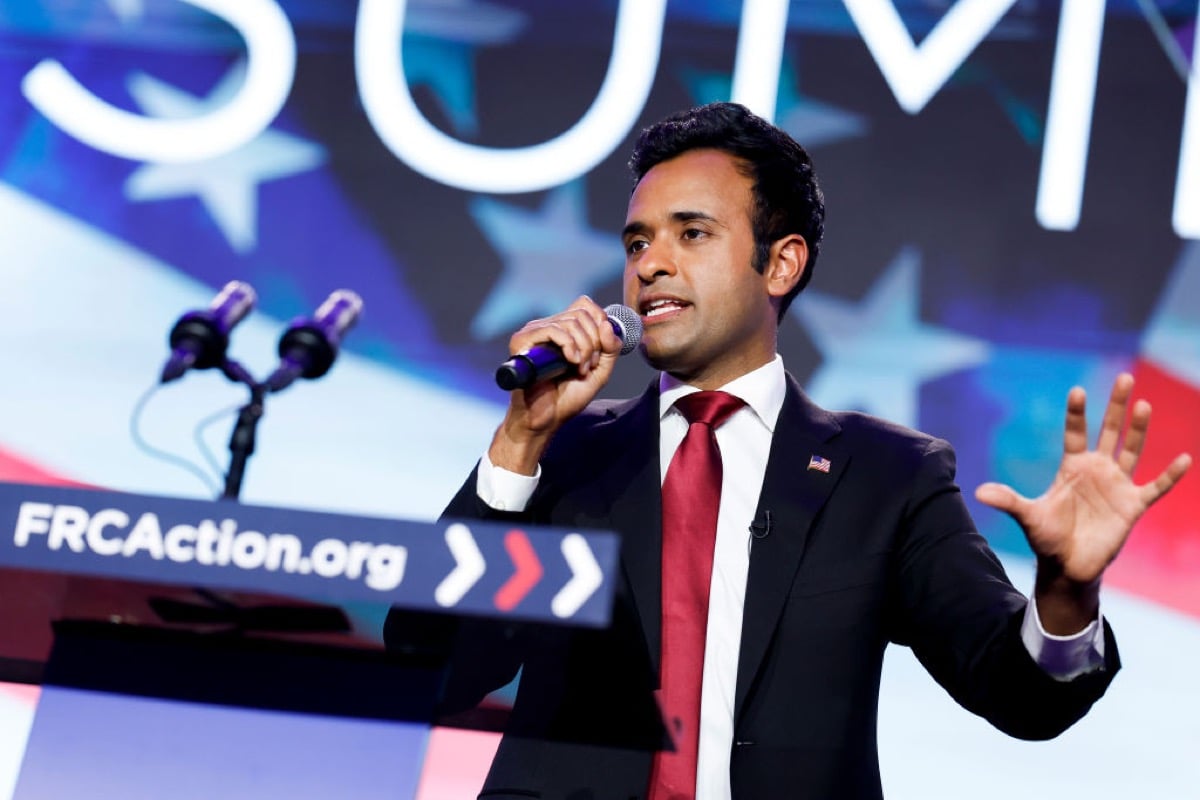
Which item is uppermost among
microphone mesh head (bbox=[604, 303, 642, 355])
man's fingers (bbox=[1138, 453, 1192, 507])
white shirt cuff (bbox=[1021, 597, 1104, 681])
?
microphone mesh head (bbox=[604, 303, 642, 355])

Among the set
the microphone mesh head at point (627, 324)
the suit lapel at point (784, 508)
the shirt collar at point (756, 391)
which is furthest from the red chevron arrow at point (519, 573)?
the shirt collar at point (756, 391)

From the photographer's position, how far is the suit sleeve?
1737 mm

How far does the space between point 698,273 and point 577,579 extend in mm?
1176

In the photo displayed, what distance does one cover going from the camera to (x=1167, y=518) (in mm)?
3238

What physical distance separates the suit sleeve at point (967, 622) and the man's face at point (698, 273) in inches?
15.3

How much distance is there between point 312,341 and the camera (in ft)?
6.35

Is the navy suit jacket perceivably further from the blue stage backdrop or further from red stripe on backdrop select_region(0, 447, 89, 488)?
red stripe on backdrop select_region(0, 447, 89, 488)

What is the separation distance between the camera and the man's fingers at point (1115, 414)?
1.60 m

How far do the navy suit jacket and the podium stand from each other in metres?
0.22

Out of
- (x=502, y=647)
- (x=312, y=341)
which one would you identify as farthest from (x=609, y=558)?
(x=312, y=341)

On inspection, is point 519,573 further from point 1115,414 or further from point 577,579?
point 1115,414

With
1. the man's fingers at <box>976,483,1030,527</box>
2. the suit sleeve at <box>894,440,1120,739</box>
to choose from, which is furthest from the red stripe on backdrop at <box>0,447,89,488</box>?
the man's fingers at <box>976,483,1030,527</box>

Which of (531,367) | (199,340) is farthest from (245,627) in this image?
(199,340)

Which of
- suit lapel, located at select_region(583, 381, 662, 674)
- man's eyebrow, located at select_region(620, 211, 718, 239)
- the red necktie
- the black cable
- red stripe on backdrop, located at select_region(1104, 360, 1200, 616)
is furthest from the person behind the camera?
the black cable
